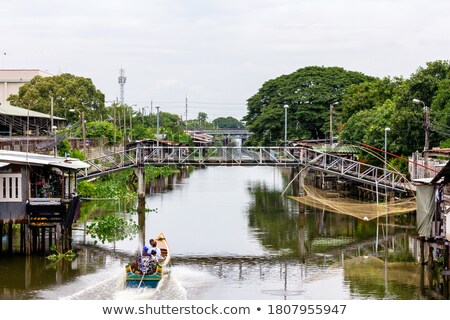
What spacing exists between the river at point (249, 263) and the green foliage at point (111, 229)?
1.85ft

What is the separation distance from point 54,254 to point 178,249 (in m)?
4.94

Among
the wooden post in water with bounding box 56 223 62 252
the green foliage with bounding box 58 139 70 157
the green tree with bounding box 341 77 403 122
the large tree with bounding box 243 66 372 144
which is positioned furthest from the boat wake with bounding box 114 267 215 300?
the large tree with bounding box 243 66 372 144

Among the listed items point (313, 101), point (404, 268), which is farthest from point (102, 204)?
point (313, 101)

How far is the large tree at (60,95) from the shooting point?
7544 centimetres

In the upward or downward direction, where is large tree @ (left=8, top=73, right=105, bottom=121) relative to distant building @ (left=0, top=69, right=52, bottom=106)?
downward

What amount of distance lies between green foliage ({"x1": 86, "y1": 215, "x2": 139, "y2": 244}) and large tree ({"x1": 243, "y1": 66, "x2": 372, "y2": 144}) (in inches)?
1681

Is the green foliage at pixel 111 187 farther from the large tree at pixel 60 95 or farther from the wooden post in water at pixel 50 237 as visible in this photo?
the large tree at pixel 60 95

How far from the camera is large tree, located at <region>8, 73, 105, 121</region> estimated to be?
2970 inches

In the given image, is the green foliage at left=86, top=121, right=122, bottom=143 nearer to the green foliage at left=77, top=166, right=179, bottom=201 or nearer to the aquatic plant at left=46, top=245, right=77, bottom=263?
the green foliage at left=77, top=166, right=179, bottom=201

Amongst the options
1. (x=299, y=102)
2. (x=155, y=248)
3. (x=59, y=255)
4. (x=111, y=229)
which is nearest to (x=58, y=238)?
(x=59, y=255)

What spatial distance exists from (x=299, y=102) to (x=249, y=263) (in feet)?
180

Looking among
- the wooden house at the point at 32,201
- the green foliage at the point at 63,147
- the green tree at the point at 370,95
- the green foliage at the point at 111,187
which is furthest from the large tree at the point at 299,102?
the wooden house at the point at 32,201

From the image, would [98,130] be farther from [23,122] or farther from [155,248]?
[155,248]

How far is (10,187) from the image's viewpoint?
3034 centimetres
